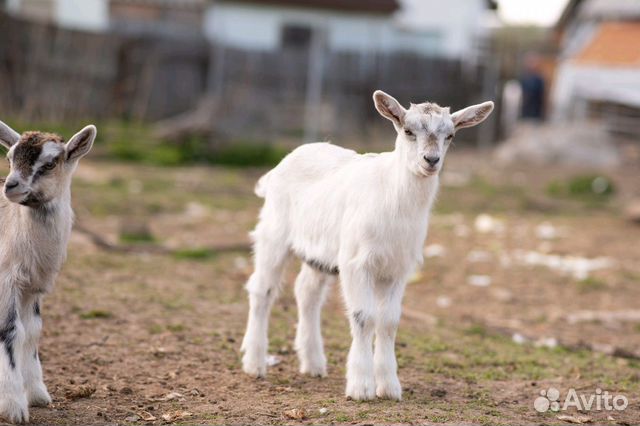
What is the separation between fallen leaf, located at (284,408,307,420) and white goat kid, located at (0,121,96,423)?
5.08ft

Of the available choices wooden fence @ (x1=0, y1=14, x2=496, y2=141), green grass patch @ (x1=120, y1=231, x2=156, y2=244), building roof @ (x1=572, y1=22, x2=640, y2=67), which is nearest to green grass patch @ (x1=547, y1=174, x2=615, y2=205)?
wooden fence @ (x1=0, y1=14, x2=496, y2=141)

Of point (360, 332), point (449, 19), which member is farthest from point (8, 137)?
point (449, 19)

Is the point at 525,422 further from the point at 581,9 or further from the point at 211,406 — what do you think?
the point at 581,9

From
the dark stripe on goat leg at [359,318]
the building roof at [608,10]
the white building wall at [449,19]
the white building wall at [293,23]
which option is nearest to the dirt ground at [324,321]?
the dark stripe on goat leg at [359,318]

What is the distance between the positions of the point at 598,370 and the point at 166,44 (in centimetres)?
2137

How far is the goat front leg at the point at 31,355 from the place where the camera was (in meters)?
5.73

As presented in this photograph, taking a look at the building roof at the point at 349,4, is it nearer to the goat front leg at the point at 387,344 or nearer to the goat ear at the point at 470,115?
the goat ear at the point at 470,115

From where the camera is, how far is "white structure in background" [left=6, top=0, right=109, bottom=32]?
3086 cm

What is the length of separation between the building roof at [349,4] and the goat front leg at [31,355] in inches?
1127

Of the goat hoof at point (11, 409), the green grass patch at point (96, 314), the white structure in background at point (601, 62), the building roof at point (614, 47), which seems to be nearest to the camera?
the goat hoof at point (11, 409)

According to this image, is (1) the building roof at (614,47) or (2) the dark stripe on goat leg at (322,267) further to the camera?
(1) the building roof at (614,47)

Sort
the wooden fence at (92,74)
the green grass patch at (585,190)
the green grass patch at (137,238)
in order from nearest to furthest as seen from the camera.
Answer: the green grass patch at (137,238)
the green grass patch at (585,190)
the wooden fence at (92,74)

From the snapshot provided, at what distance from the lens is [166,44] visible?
26875mm

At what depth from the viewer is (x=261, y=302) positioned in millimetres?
6949
